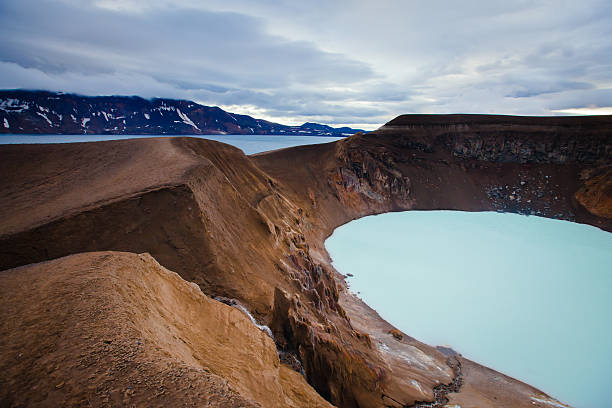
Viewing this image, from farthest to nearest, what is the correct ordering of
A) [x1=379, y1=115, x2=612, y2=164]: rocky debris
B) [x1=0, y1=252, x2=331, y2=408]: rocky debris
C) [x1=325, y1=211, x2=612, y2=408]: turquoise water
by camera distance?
[x1=379, y1=115, x2=612, y2=164]: rocky debris
[x1=325, y1=211, x2=612, y2=408]: turquoise water
[x1=0, y1=252, x2=331, y2=408]: rocky debris

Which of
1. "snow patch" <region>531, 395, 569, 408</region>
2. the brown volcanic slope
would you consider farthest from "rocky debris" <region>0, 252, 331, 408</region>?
"snow patch" <region>531, 395, 569, 408</region>

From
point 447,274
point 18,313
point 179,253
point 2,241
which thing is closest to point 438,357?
point 447,274

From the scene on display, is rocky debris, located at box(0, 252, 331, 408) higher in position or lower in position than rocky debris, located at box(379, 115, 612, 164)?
lower

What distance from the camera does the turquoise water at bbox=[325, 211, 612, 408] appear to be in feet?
40.3

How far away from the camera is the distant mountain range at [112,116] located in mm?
97438

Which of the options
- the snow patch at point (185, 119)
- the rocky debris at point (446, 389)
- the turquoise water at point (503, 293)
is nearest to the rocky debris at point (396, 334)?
the turquoise water at point (503, 293)

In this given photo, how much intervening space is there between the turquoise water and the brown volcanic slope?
1662mm

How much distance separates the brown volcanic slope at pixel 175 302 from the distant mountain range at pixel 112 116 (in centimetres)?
10270

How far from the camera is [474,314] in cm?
1522

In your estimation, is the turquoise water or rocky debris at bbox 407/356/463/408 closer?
rocky debris at bbox 407/356/463/408

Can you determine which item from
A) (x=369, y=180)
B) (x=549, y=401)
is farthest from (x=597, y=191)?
(x=549, y=401)

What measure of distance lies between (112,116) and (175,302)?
558 feet

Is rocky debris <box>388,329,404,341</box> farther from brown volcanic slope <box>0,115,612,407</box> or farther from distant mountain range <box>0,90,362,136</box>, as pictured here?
distant mountain range <box>0,90,362,136</box>

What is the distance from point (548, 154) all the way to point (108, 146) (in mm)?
53537
